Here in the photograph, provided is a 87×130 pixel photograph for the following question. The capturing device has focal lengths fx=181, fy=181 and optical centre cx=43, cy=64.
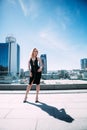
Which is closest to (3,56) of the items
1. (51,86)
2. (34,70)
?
(51,86)

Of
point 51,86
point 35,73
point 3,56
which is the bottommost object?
point 51,86

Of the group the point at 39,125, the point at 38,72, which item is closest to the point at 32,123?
the point at 39,125

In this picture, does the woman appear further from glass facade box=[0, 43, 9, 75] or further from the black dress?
glass facade box=[0, 43, 9, 75]

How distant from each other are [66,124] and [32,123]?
0.59 meters

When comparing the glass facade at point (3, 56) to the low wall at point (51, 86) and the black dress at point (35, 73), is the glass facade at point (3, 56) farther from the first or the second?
the black dress at point (35, 73)

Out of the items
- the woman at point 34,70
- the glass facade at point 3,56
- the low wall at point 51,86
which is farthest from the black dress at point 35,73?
the glass facade at point 3,56

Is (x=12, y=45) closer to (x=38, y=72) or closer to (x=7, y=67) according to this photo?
(x=7, y=67)

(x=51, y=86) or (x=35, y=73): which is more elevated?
(x=35, y=73)

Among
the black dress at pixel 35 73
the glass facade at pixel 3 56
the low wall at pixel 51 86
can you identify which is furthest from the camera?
the glass facade at pixel 3 56

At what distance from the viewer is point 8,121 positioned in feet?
10.8

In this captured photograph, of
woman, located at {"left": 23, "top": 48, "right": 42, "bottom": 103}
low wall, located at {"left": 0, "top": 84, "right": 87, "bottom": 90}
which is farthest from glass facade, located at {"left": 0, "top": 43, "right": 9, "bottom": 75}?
woman, located at {"left": 23, "top": 48, "right": 42, "bottom": 103}

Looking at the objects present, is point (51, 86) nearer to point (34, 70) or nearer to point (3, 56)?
point (34, 70)

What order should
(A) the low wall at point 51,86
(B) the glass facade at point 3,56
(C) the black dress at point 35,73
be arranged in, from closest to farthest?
(C) the black dress at point 35,73 → (A) the low wall at point 51,86 → (B) the glass facade at point 3,56

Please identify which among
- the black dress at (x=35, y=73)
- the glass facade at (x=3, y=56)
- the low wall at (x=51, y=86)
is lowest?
the low wall at (x=51, y=86)
